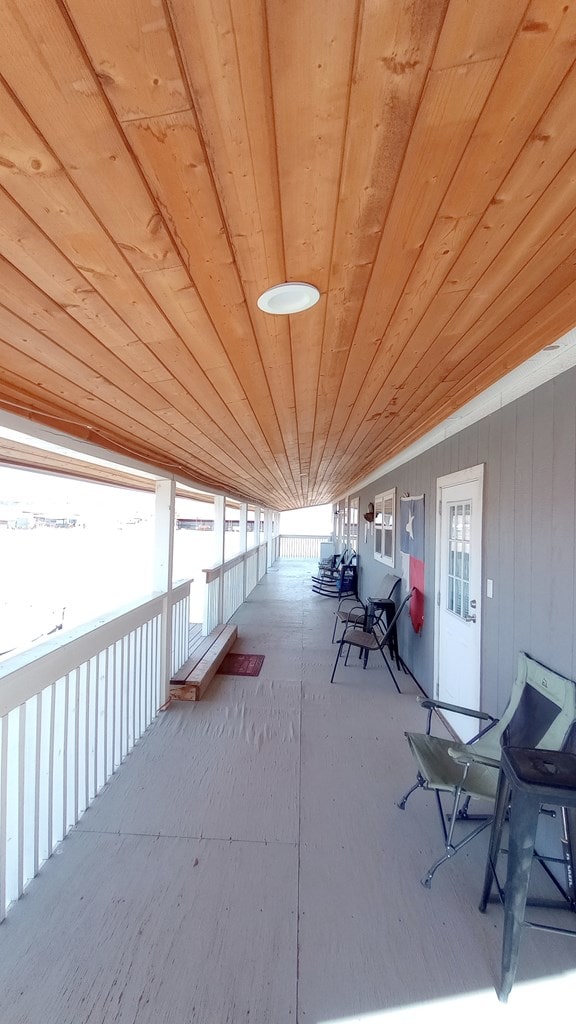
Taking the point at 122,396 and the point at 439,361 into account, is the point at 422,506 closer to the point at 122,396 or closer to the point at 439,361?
the point at 439,361

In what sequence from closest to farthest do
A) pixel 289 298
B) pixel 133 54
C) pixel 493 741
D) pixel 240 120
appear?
pixel 133 54
pixel 240 120
pixel 289 298
pixel 493 741

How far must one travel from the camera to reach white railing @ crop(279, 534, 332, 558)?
17.2 meters

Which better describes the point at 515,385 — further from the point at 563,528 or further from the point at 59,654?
the point at 59,654

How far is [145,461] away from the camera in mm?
3215

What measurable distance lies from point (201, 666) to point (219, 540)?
215cm

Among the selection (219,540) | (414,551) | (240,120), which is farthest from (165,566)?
(240,120)

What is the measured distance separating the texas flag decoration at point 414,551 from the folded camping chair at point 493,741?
184cm

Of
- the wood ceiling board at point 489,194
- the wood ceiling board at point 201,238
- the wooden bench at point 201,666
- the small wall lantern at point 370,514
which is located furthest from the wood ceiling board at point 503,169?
the small wall lantern at point 370,514

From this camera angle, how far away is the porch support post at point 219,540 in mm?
5633

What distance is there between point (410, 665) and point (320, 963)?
3162 millimetres

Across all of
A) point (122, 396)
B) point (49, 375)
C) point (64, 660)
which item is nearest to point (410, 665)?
point (64, 660)

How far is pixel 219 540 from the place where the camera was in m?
5.84

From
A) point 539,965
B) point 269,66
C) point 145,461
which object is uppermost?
point 269,66

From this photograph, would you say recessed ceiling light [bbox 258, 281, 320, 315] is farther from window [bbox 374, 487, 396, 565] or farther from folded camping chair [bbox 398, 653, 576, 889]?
window [bbox 374, 487, 396, 565]
